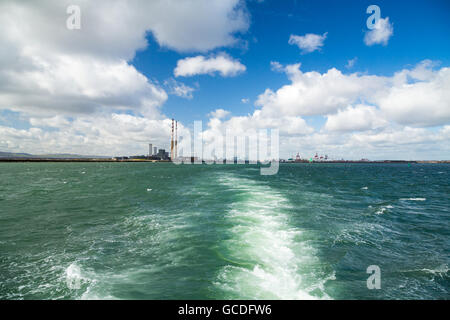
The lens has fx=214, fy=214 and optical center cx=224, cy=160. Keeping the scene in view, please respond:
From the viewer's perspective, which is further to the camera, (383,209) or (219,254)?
(383,209)

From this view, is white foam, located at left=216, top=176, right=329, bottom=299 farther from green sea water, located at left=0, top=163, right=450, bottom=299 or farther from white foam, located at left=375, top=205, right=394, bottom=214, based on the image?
white foam, located at left=375, top=205, right=394, bottom=214

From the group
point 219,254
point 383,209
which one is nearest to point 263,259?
point 219,254

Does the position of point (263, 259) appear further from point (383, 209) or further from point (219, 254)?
point (383, 209)

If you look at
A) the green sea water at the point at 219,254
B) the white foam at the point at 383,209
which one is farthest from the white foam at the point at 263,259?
the white foam at the point at 383,209

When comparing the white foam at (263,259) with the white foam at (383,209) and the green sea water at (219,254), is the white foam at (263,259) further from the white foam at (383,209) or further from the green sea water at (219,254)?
the white foam at (383,209)

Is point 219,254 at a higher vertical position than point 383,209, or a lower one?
higher

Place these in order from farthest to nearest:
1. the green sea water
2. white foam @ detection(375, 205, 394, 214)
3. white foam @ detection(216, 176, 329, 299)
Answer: white foam @ detection(375, 205, 394, 214)
the green sea water
white foam @ detection(216, 176, 329, 299)

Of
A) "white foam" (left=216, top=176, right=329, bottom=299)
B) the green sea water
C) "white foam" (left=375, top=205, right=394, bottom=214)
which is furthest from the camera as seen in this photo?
"white foam" (left=375, top=205, right=394, bottom=214)

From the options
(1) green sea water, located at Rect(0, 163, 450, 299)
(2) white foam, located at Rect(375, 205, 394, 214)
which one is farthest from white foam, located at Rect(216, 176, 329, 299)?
(2) white foam, located at Rect(375, 205, 394, 214)

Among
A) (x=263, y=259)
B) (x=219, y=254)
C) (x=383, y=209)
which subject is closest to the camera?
(x=263, y=259)

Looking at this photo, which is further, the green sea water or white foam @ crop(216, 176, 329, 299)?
the green sea water
